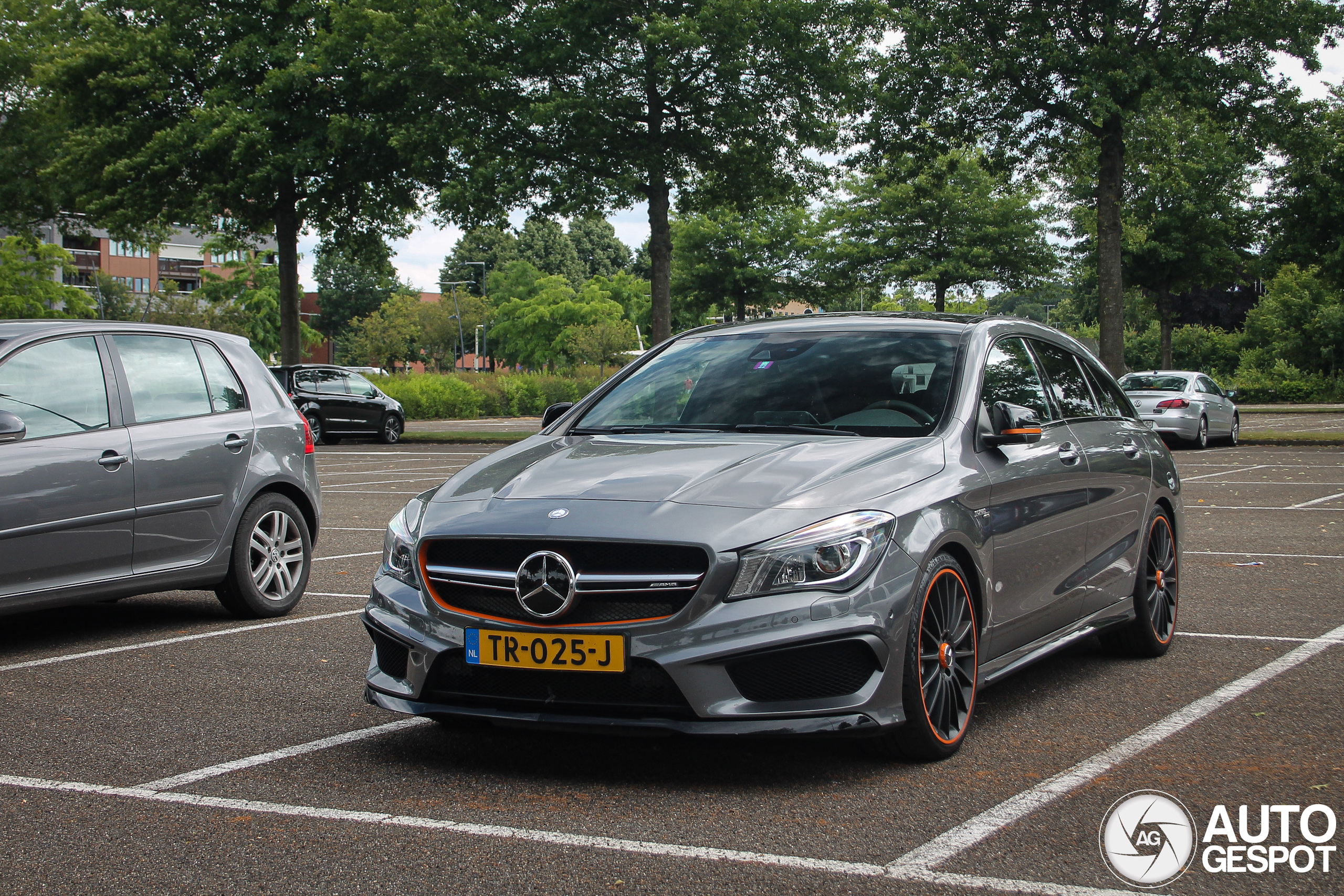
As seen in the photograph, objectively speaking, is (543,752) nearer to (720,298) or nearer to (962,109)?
(962,109)

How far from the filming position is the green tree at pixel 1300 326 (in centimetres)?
5025

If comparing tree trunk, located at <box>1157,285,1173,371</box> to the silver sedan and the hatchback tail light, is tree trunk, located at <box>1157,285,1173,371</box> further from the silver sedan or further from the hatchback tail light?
the hatchback tail light

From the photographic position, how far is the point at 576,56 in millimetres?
25016

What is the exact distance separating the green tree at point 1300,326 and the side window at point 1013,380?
46.2 metres

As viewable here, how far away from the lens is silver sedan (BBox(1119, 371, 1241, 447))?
80.0ft

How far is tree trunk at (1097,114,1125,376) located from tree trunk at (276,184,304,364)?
55.8 ft

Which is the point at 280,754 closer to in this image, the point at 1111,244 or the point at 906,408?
the point at 906,408

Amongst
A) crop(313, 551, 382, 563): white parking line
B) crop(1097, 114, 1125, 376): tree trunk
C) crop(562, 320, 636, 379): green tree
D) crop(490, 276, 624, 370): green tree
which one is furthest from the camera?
crop(490, 276, 624, 370): green tree

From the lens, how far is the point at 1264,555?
32.2 ft

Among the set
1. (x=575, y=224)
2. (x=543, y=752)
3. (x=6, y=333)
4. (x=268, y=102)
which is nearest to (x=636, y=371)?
(x=543, y=752)

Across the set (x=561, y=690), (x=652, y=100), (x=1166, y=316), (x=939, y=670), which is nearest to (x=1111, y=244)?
(x=652, y=100)

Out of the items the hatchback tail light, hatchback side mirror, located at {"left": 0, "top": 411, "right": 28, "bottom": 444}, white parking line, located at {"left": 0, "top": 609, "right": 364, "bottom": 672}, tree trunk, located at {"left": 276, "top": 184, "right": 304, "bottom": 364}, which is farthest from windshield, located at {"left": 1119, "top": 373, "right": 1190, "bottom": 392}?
hatchback side mirror, located at {"left": 0, "top": 411, "right": 28, "bottom": 444}

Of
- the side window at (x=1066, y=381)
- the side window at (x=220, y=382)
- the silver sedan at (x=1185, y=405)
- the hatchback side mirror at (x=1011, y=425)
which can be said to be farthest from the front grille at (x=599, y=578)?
the silver sedan at (x=1185, y=405)

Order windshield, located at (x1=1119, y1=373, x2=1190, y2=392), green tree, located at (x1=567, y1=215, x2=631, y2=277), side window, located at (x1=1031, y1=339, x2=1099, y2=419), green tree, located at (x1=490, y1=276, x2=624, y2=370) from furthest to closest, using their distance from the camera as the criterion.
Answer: green tree, located at (x1=567, y1=215, x2=631, y2=277), green tree, located at (x1=490, y1=276, x2=624, y2=370), windshield, located at (x1=1119, y1=373, x2=1190, y2=392), side window, located at (x1=1031, y1=339, x2=1099, y2=419)
